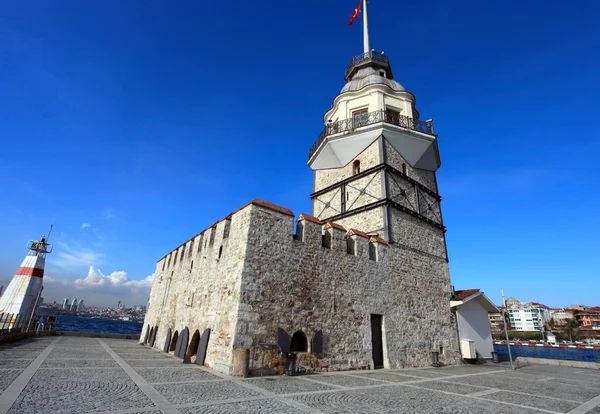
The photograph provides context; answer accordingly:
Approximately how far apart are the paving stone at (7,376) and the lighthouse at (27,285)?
18.3m

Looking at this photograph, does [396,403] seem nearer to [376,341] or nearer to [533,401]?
[533,401]

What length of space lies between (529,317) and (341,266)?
387 feet

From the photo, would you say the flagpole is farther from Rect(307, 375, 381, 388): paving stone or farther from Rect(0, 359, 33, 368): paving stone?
Rect(0, 359, 33, 368): paving stone

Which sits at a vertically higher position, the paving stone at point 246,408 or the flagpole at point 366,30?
the flagpole at point 366,30

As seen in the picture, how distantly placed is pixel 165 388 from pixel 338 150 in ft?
44.5

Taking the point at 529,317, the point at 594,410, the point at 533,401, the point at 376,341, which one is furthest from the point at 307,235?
the point at 529,317

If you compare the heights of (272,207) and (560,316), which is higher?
(560,316)

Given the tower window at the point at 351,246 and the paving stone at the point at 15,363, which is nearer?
the paving stone at the point at 15,363

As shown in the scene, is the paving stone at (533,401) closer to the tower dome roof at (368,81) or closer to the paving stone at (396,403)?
the paving stone at (396,403)

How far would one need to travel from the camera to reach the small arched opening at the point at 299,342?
9.32 m

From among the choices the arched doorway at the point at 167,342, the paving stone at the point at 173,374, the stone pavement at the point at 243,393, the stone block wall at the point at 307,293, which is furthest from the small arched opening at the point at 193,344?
the arched doorway at the point at 167,342

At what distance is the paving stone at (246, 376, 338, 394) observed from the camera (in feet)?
21.3

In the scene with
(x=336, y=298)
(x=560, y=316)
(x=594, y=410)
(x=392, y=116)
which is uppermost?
(x=392, y=116)

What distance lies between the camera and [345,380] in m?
8.08
